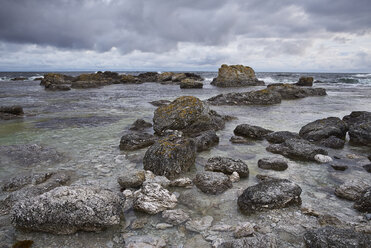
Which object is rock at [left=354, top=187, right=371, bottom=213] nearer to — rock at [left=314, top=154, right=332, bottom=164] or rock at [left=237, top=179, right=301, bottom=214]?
rock at [left=237, top=179, right=301, bottom=214]

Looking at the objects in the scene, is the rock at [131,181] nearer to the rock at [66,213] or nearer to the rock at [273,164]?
the rock at [66,213]

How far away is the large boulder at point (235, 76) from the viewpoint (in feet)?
164

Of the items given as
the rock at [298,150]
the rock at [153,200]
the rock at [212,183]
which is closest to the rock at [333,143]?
the rock at [298,150]

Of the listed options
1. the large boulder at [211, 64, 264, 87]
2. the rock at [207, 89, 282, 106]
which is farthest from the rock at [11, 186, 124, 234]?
the large boulder at [211, 64, 264, 87]

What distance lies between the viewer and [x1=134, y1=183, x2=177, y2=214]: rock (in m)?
4.52

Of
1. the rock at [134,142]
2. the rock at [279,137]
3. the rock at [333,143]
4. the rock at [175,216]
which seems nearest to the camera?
the rock at [175,216]

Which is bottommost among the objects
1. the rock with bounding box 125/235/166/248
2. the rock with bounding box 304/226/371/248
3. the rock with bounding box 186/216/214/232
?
the rock with bounding box 186/216/214/232

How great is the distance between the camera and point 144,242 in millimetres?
3729

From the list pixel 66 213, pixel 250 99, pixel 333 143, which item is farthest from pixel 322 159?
pixel 250 99

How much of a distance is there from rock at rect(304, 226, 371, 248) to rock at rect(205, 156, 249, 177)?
249 centimetres

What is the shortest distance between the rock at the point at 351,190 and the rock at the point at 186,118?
6141 millimetres

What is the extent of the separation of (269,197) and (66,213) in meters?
3.42

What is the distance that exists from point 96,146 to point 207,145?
380 cm

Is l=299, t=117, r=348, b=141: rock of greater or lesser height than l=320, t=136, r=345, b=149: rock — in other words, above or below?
above
